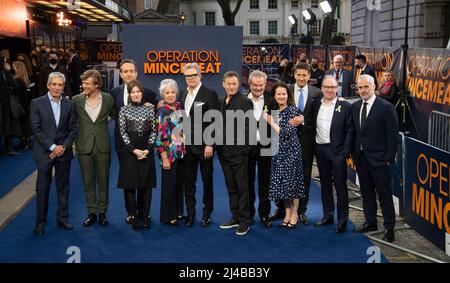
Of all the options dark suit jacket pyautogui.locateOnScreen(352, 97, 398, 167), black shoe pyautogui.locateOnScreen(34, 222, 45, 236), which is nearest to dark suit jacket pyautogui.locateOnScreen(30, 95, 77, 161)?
black shoe pyautogui.locateOnScreen(34, 222, 45, 236)

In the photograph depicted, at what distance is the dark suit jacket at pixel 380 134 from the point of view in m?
6.89

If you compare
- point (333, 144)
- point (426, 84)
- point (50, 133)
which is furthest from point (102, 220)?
point (426, 84)

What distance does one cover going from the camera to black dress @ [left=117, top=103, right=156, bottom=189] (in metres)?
7.32

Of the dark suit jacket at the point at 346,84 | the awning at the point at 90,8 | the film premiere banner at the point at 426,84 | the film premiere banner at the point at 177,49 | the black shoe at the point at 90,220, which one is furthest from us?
the awning at the point at 90,8

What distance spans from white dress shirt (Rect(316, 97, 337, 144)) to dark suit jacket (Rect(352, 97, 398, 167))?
0.48m

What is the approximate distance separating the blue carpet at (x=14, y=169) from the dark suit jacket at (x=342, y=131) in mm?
5192

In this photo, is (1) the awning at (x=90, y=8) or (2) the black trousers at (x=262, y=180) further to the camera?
(1) the awning at (x=90, y=8)

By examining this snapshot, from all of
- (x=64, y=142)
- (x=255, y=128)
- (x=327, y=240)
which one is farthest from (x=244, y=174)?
(x=64, y=142)

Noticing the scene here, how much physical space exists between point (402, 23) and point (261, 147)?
19.4 m

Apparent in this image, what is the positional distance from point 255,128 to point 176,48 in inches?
235

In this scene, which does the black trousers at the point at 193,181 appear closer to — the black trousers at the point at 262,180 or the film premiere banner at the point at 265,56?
the black trousers at the point at 262,180

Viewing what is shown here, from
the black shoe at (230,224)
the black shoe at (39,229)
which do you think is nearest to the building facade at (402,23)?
the black shoe at (230,224)

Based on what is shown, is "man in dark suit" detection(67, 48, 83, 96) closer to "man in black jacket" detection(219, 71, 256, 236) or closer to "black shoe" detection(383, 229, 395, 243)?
"man in black jacket" detection(219, 71, 256, 236)

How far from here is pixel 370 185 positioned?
7.24m
